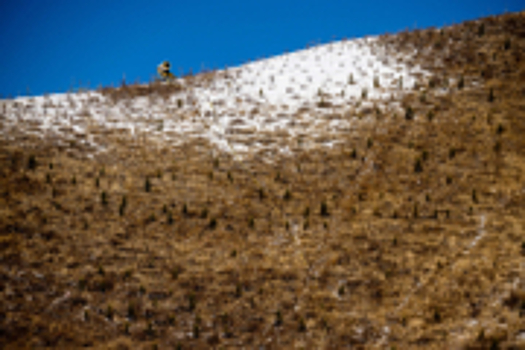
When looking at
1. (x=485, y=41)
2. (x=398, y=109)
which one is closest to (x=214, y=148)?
(x=398, y=109)

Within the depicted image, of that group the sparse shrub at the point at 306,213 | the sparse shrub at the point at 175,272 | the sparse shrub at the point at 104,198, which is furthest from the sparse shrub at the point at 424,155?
the sparse shrub at the point at 104,198

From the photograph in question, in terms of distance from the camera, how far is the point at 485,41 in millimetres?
20203

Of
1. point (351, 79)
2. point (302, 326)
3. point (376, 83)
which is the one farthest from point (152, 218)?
point (351, 79)

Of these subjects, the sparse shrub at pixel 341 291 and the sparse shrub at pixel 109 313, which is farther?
the sparse shrub at pixel 341 291

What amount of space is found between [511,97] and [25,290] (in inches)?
729

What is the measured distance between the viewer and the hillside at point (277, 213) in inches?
317

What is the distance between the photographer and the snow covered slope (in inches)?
619

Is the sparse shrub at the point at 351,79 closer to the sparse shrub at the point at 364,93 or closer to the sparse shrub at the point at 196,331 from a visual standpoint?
the sparse shrub at the point at 364,93

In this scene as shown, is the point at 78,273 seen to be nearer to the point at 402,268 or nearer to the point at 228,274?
the point at 228,274

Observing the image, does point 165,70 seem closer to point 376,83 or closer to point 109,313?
point 376,83

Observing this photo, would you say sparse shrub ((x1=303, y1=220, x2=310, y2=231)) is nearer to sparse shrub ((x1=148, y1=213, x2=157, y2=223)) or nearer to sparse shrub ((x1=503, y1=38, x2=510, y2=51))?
sparse shrub ((x1=148, y1=213, x2=157, y2=223))

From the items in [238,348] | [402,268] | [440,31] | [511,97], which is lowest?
[238,348]

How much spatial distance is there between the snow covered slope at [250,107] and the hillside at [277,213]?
13 centimetres

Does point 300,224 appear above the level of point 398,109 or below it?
below
